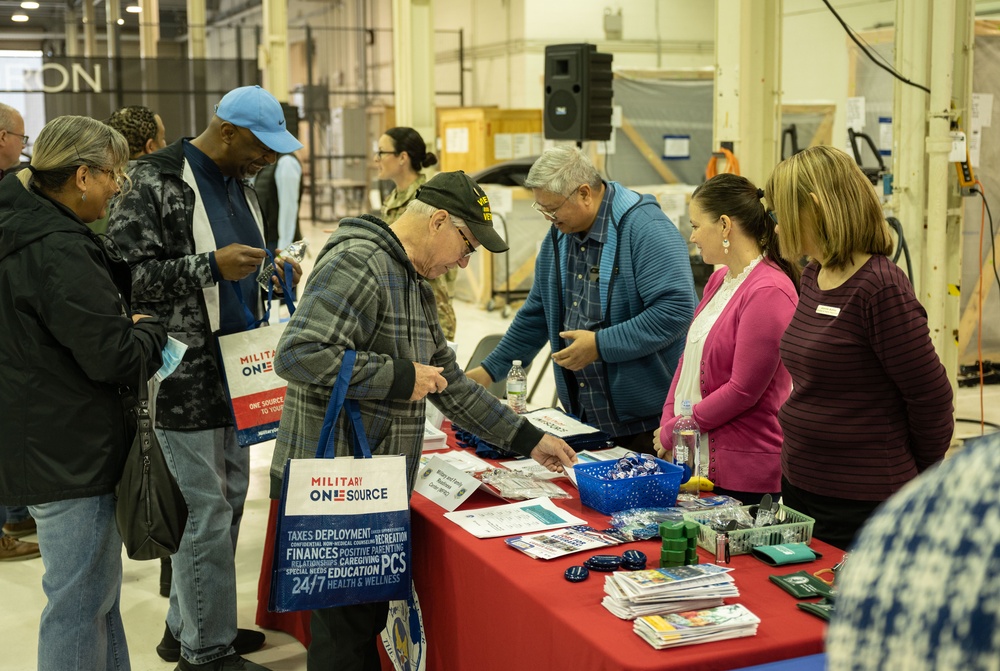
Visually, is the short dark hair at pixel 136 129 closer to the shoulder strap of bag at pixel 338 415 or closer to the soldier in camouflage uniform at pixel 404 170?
the soldier in camouflage uniform at pixel 404 170

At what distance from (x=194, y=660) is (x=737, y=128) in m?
4.19

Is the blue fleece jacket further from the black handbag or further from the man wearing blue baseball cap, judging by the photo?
the black handbag

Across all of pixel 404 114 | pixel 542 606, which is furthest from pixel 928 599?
pixel 404 114

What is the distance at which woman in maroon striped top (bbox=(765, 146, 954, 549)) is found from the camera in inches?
89.2

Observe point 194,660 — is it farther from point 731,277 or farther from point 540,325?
point 731,277

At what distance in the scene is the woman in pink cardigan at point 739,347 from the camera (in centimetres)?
273

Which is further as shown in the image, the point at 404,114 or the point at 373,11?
the point at 373,11

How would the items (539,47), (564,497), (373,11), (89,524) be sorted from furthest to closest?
(373,11), (539,47), (564,497), (89,524)

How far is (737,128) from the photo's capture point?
5855 mm

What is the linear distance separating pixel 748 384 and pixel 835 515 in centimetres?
44

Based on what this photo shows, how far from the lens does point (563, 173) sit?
10.4ft

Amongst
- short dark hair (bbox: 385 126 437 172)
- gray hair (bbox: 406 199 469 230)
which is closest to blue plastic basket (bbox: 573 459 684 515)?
gray hair (bbox: 406 199 469 230)

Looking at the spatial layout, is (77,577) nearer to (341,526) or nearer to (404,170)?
(341,526)

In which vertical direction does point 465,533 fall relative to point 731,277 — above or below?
below
